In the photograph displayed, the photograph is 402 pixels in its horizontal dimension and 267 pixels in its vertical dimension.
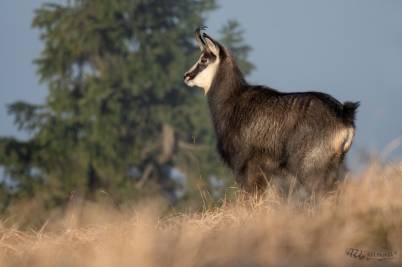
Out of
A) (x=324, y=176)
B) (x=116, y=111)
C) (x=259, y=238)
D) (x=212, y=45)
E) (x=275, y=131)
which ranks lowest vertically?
(x=116, y=111)

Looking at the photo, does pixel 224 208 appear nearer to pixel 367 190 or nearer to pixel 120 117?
pixel 367 190

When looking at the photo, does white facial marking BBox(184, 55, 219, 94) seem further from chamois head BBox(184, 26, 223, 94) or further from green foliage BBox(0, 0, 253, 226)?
green foliage BBox(0, 0, 253, 226)

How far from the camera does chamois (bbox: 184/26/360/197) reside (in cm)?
770

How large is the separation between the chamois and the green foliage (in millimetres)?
19454

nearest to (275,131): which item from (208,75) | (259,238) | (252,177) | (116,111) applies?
(252,177)

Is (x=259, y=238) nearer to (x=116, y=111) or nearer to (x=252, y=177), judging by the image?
(x=252, y=177)

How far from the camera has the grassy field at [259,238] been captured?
5141mm

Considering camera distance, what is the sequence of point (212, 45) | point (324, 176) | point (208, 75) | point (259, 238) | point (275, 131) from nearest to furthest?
point (259, 238) → point (324, 176) → point (275, 131) → point (212, 45) → point (208, 75)

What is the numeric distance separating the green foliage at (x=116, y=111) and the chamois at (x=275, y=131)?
1945 cm

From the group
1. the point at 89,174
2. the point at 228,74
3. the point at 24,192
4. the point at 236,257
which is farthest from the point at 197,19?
the point at 236,257

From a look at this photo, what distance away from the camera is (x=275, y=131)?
816 cm

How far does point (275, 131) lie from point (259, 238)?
2904mm

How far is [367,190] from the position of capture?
610 centimetres

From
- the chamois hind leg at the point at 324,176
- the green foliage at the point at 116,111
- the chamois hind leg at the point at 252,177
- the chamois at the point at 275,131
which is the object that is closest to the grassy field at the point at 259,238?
the chamois hind leg at the point at 324,176
